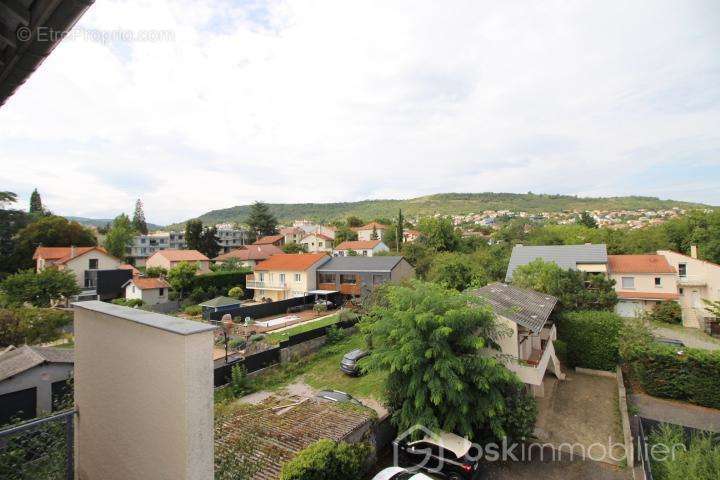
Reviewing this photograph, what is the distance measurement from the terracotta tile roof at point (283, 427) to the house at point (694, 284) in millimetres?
32689

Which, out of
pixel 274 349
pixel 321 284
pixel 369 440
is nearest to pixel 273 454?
pixel 369 440

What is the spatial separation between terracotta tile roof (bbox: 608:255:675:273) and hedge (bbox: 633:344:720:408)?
724 inches

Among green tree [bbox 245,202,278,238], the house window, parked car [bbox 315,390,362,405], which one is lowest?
parked car [bbox 315,390,362,405]

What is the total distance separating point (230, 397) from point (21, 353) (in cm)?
772

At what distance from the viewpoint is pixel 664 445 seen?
415 inches

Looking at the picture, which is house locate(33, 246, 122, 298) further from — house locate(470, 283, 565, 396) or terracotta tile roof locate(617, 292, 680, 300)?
terracotta tile roof locate(617, 292, 680, 300)

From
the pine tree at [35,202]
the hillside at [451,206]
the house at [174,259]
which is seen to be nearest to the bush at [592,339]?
the house at [174,259]

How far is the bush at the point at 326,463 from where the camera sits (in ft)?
28.0

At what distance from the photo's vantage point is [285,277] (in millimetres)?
40406

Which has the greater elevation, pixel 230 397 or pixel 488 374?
pixel 488 374

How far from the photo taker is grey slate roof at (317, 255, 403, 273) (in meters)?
36.9

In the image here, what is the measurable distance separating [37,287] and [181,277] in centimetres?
1194

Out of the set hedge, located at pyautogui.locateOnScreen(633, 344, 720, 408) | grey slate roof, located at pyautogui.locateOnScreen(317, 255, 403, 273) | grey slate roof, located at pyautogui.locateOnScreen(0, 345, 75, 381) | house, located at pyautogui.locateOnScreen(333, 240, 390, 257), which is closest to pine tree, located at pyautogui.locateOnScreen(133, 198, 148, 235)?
house, located at pyautogui.locateOnScreen(333, 240, 390, 257)

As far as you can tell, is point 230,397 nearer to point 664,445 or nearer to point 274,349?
point 274,349
